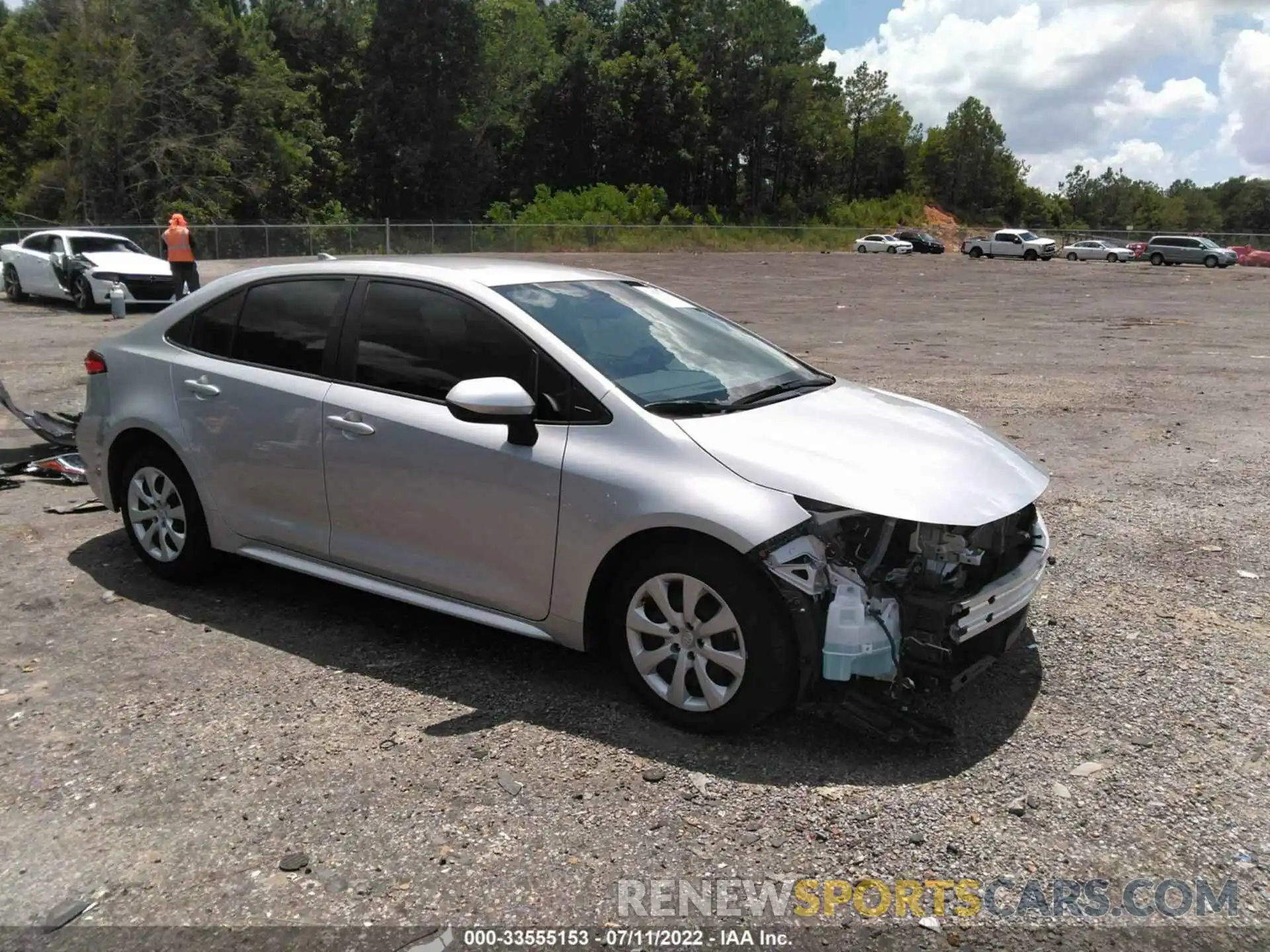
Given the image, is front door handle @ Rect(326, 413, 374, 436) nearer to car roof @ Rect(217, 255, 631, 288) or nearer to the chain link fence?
car roof @ Rect(217, 255, 631, 288)

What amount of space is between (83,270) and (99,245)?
1347mm

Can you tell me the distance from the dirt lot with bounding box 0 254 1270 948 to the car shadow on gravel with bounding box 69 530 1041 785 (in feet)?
0.05

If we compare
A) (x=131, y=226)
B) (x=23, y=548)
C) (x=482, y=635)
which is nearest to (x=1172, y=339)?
(x=482, y=635)

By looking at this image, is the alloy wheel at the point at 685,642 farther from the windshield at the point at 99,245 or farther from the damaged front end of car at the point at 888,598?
the windshield at the point at 99,245

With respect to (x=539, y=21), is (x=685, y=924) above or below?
below

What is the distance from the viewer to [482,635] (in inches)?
181

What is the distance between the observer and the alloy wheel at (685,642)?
3.45m

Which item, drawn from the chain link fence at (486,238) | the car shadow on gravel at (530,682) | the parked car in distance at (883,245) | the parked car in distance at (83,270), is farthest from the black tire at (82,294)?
the parked car in distance at (883,245)

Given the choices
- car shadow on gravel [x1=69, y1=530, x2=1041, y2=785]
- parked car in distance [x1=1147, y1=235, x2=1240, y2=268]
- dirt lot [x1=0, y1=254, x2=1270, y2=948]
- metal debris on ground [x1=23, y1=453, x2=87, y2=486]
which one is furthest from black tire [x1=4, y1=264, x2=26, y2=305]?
parked car in distance [x1=1147, y1=235, x2=1240, y2=268]

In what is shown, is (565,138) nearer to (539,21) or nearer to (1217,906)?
(539,21)

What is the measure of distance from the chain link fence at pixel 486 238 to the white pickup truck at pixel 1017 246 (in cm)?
902

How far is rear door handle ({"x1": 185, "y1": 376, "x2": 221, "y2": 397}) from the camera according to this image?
4.82 m

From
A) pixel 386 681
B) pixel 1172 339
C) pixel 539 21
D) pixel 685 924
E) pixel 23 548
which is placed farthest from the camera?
pixel 539 21

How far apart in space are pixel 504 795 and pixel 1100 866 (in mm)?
1806
